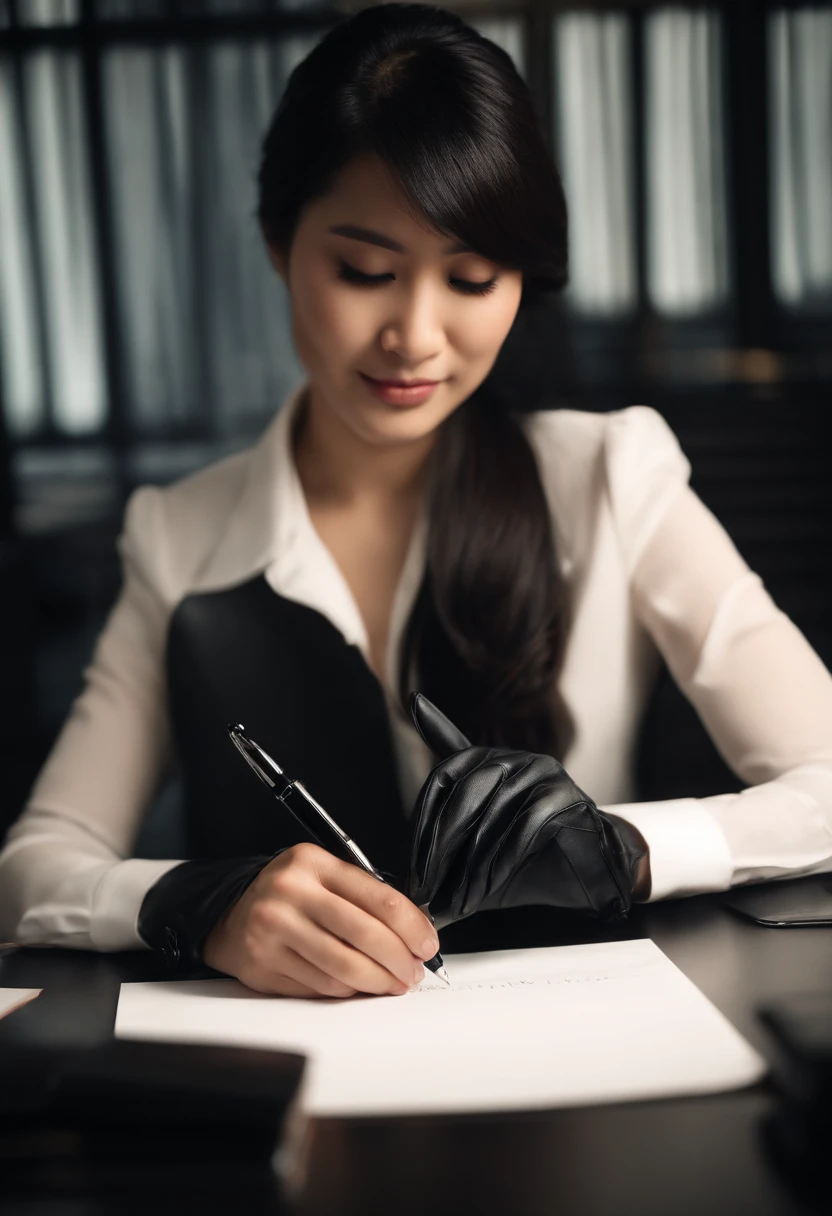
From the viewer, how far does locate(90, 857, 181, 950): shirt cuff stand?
3.12 feet

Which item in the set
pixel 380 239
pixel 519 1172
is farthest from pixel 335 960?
pixel 380 239

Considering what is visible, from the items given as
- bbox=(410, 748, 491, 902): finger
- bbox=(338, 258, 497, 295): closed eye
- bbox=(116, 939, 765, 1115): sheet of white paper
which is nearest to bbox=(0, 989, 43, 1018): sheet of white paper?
bbox=(116, 939, 765, 1115): sheet of white paper

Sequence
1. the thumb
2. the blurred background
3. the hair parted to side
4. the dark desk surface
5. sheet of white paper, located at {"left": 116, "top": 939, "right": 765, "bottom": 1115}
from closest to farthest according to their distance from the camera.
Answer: the dark desk surface < sheet of white paper, located at {"left": 116, "top": 939, "right": 765, "bottom": 1115} < the thumb < the hair parted to side < the blurred background

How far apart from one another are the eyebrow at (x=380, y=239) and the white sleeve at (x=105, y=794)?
0.49 meters

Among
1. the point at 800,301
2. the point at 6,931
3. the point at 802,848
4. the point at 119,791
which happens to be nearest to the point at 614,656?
the point at 802,848

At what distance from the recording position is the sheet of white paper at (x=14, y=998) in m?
0.77

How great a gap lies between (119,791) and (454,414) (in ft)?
1.97

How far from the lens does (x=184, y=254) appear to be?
10.7 ft

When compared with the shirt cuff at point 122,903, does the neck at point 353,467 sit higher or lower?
higher

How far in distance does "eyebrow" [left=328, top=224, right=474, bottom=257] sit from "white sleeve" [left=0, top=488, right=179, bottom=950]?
1.59 feet

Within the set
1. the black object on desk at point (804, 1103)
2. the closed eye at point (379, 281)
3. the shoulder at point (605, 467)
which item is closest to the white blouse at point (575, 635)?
the shoulder at point (605, 467)

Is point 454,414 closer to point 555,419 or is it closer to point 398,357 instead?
point 555,419

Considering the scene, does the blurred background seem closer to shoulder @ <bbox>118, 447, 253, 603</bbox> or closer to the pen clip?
shoulder @ <bbox>118, 447, 253, 603</bbox>

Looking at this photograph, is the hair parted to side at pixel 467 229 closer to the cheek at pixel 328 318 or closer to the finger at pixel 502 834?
the cheek at pixel 328 318
